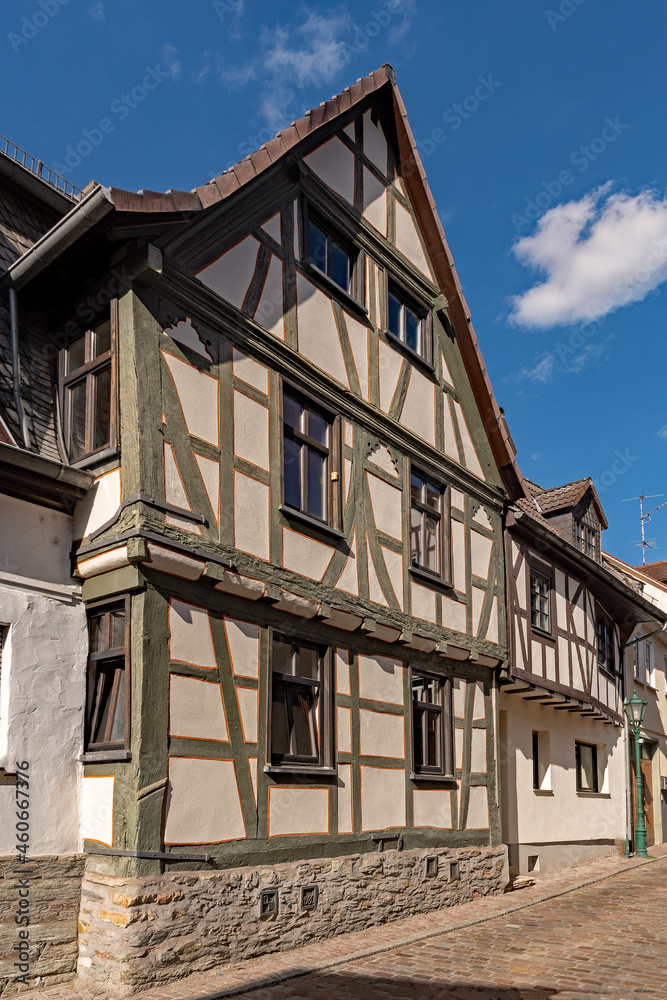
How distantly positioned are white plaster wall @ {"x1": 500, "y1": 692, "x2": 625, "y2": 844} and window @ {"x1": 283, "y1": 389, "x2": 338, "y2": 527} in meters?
6.00

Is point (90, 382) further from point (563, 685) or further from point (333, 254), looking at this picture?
point (563, 685)

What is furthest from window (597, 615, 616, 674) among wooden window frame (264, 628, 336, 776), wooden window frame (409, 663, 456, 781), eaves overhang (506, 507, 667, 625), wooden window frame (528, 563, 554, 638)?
wooden window frame (264, 628, 336, 776)

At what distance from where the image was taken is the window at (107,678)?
782cm

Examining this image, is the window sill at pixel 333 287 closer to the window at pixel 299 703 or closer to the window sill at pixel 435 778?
the window at pixel 299 703

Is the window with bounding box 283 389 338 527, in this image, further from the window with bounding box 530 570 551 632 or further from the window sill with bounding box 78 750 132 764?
the window with bounding box 530 570 551 632

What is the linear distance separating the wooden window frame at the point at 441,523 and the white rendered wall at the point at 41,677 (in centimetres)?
489

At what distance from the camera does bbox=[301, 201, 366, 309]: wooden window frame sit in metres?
10.6

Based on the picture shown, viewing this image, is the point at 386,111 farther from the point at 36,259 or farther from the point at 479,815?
the point at 479,815

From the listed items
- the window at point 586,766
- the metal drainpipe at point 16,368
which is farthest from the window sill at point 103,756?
the window at point 586,766

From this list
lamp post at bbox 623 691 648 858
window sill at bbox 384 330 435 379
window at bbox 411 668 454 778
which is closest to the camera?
window at bbox 411 668 454 778

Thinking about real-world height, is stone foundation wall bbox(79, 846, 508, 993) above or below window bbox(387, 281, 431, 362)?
below

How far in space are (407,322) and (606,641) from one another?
998 centimetres

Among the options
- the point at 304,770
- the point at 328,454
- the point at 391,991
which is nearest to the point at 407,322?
the point at 328,454

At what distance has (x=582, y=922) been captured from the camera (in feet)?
35.7
